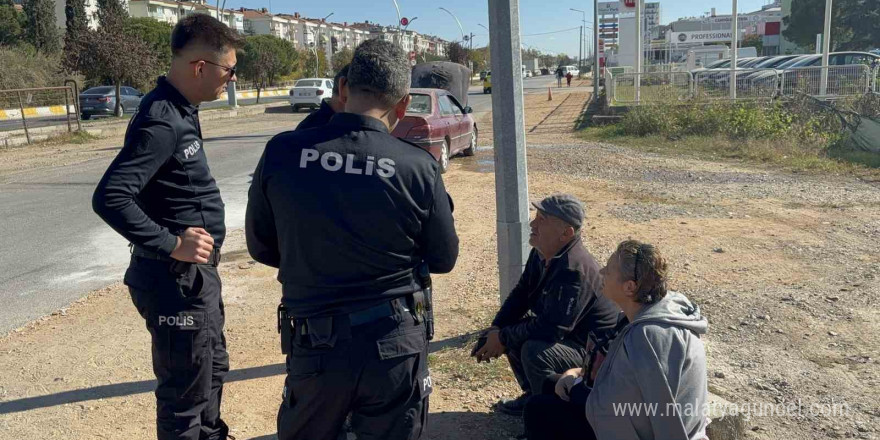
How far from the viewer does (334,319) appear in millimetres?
2184

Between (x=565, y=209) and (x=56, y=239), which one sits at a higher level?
(x=565, y=209)

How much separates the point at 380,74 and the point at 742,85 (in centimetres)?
1982

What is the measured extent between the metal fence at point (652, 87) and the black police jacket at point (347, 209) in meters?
17.4

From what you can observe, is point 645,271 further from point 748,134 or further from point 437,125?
point 748,134

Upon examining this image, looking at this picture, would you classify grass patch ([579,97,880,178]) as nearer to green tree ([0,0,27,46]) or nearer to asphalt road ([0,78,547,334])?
asphalt road ([0,78,547,334])

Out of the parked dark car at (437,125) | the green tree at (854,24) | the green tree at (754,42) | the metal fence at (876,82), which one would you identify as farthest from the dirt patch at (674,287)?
the green tree at (754,42)

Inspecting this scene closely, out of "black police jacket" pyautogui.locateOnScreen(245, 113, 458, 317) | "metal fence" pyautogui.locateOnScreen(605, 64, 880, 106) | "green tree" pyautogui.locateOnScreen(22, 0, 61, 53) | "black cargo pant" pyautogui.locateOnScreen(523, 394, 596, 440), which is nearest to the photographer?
"black police jacket" pyautogui.locateOnScreen(245, 113, 458, 317)

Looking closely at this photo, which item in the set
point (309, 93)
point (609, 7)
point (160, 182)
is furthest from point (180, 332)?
point (609, 7)

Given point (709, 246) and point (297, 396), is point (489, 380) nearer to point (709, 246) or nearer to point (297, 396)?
point (297, 396)

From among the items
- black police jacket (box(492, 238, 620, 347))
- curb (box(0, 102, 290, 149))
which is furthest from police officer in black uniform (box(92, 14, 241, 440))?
curb (box(0, 102, 290, 149))

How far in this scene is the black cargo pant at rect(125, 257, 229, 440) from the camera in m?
2.74

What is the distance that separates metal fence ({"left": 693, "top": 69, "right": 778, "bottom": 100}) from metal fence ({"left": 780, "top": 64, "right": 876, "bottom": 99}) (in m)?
0.36

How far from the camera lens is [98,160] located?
15.3 meters

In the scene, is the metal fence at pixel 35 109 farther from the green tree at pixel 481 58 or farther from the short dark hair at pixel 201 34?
the green tree at pixel 481 58
